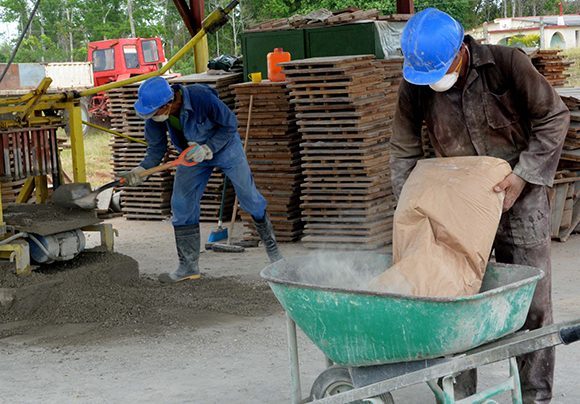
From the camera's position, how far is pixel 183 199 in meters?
7.91

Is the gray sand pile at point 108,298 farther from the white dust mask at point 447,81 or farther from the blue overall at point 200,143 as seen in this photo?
the white dust mask at point 447,81

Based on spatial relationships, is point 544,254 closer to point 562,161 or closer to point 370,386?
point 370,386

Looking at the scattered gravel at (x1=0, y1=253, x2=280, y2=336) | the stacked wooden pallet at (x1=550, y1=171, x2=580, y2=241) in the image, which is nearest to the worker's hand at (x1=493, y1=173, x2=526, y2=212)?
the scattered gravel at (x1=0, y1=253, x2=280, y2=336)

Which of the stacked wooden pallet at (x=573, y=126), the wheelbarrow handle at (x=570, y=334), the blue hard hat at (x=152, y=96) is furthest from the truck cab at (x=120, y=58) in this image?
the wheelbarrow handle at (x=570, y=334)

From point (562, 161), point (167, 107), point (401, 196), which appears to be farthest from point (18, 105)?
point (562, 161)

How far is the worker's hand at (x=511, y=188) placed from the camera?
4109 millimetres

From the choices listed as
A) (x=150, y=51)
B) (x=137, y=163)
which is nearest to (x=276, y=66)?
(x=137, y=163)

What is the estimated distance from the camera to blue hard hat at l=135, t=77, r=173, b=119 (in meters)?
7.14

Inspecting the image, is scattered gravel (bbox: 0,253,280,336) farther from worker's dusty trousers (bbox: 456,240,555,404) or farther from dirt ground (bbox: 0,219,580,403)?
worker's dusty trousers (bbox: 456,240,555,404)

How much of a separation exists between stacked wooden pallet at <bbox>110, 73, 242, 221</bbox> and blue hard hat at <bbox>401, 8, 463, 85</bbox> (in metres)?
6.95

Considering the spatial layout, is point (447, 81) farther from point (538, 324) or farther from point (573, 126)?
point (573, 126)

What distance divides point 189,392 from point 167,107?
9.15ft

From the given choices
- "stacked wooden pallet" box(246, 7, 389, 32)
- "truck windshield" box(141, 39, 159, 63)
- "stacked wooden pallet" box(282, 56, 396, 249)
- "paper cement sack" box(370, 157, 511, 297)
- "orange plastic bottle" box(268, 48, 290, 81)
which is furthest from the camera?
"truck windshield" box(141, 39, 159, 63)

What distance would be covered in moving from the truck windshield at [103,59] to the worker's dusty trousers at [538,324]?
75.6 ft
